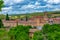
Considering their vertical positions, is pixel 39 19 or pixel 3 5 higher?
pixel 3 5

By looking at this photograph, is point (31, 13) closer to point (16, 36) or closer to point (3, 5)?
point (3, 5)

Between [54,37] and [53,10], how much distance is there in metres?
3.47

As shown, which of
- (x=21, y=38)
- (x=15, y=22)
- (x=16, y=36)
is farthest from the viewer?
(x=15, y=22)

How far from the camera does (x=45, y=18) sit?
8.62 meters

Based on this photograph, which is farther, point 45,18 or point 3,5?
point 45,18

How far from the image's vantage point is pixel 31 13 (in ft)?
25.4

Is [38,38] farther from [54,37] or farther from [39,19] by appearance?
[39,19]

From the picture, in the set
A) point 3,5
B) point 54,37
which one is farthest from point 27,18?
point 54,37

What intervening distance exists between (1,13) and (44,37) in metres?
4.16

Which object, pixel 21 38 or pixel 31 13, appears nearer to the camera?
pixel 21 38

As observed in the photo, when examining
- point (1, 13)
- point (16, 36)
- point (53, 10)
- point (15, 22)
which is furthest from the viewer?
point (15, 22)

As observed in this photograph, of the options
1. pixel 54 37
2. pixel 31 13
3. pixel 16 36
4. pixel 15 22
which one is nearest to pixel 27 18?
pixel 15 22

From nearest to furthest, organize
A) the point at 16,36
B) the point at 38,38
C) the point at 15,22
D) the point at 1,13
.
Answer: the point at 38,38 → the point at 16,36 → the point at 1,13 → the point at 15,22

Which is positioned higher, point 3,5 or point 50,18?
point 3,5
